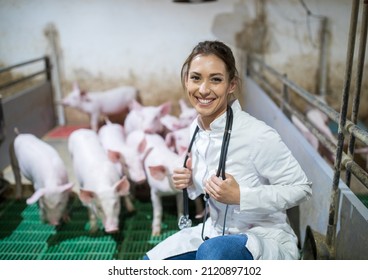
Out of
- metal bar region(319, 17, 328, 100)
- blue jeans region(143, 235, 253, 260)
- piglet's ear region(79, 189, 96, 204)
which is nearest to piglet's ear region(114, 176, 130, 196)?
piglet's ear region(79, 189, 96, 204)

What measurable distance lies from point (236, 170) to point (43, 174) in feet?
4.17

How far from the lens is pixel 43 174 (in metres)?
2.02

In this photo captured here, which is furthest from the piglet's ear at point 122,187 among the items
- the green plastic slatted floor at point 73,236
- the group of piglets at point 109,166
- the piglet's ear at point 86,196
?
the green plastic slatted floor at point 73,236

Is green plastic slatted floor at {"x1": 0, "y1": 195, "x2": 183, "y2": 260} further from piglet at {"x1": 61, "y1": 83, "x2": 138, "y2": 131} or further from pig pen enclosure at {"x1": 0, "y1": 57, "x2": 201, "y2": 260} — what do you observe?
piglet at {"x1": 61, "y1": 83, "x2": 138, "y2": 131}

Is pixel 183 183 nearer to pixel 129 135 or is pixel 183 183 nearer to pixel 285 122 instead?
pixel 285 122

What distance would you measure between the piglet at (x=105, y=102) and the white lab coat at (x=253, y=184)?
212 centimetres

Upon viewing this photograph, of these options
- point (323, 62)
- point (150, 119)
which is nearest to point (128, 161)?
point (150, 119)

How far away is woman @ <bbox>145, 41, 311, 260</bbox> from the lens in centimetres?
105

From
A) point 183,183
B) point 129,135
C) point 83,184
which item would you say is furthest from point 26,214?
point 183,183

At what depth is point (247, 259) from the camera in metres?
1.08

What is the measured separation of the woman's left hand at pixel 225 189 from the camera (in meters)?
1.03

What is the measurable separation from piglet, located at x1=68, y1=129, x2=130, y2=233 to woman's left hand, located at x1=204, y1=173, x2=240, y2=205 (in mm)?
822

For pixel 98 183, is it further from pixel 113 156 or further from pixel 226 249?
pixel 226 249

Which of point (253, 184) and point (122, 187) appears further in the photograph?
point (122, 187)
